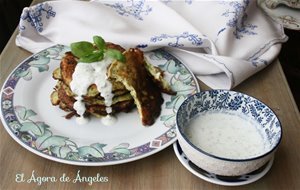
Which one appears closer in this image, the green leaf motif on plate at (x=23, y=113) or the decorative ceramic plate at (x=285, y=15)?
the green leaf motif on plate at (x=23, y=113)

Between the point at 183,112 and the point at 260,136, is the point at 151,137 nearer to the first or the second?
the point at 183,112

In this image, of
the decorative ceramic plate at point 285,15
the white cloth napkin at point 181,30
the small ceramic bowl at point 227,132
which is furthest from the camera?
the decorative ceramic plate at point 285,15

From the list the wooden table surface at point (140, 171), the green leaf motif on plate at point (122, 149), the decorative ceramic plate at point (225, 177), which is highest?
the decorative ceramic plate at point (225, 177)

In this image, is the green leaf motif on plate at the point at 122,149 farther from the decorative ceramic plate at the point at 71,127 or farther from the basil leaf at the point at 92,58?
the basil leaf at the point at 92,58

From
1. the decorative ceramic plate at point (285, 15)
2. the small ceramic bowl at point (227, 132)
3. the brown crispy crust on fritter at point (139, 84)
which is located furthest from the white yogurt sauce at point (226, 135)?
the decorative ceramic plate at point (285, 15)

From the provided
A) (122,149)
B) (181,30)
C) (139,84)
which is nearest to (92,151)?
(122,149)

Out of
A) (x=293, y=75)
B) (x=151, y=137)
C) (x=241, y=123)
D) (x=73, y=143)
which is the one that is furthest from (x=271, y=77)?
(x=293, y=75)

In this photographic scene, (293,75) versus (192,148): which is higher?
(192,148)

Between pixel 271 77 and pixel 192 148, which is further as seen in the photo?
pixel 271 77
